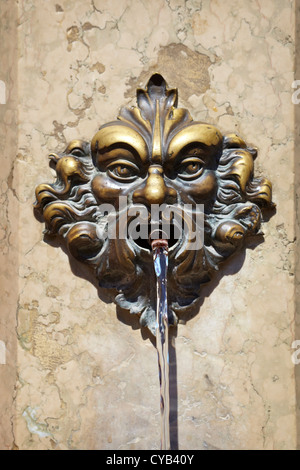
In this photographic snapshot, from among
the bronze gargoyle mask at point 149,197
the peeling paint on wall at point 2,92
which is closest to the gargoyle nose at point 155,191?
the bronze gargoyle mask at point 149,197

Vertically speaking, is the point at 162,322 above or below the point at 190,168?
below

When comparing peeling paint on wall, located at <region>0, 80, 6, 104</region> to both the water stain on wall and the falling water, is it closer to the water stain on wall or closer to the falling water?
the water stain on wall

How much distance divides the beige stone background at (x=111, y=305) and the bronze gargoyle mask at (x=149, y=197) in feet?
0.12

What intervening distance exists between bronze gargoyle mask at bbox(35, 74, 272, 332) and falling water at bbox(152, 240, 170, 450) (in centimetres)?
2

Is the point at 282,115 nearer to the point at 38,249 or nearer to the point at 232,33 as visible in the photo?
the point at 232,33

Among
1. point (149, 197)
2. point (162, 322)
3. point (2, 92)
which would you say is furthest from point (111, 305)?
point (2, 92)

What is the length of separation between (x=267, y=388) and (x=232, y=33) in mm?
683

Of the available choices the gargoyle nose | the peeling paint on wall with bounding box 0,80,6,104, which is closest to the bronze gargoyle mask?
the gargoyle nose

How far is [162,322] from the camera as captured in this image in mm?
1655

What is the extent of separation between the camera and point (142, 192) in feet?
5.47

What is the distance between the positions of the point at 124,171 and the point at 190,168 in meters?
0.12

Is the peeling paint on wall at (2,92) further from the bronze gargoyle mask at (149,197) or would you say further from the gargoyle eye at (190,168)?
the gargoyle eye at (190,168)

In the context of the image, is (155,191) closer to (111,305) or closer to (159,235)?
(159,235)

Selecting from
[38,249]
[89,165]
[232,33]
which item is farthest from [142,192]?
[232,33]
